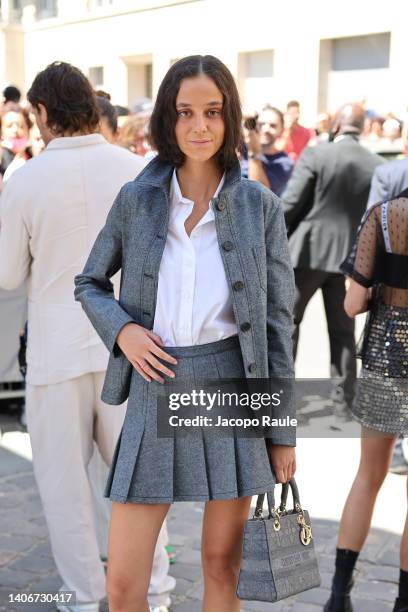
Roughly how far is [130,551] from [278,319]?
757 mm

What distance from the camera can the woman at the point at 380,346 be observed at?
3.23 meters

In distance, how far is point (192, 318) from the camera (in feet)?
7.97

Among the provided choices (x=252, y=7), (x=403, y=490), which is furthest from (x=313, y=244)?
(x=252, y=7)

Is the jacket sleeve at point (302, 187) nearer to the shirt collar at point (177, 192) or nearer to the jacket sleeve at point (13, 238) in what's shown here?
the jacket sleeve at point (13, 238)

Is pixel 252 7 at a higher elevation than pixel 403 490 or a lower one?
higher

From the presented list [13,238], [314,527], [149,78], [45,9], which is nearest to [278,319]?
[13,238]

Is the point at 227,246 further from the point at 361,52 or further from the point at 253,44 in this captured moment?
the point at 253,44

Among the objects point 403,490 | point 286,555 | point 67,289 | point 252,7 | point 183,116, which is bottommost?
point 403,490

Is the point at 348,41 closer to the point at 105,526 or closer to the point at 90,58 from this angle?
the point at 90,58

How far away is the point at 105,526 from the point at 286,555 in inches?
62.2

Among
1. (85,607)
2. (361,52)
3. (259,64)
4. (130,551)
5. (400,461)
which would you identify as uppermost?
(361,52)

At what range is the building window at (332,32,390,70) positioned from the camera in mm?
21938

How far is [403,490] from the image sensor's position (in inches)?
193

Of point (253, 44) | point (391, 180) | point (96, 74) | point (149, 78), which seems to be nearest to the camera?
point (391, 180)
